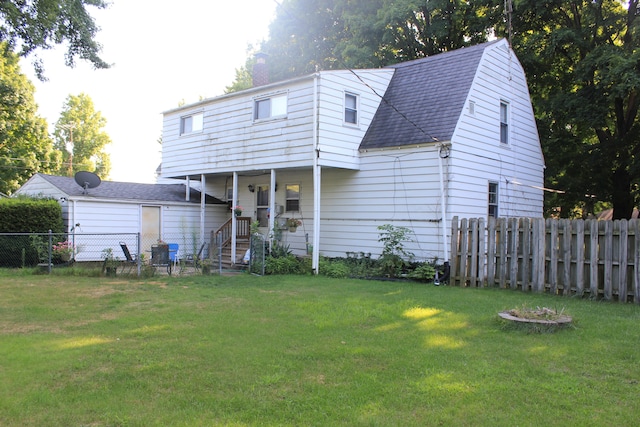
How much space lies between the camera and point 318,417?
354 centimetres

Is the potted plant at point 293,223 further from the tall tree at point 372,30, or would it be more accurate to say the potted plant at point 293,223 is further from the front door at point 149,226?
the tall tree at point 372,30

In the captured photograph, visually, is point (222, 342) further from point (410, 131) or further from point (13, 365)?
point (410, 131)

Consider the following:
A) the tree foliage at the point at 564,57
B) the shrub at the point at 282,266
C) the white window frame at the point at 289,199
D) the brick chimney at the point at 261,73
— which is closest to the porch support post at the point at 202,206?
the white window frame at the point at 289,199

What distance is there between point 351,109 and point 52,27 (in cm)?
923

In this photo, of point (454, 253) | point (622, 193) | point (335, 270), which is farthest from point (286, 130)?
point (622, 193)

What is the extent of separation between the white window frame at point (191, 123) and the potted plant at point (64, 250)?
20.0 feet

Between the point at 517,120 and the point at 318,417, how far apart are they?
14681 millimetres

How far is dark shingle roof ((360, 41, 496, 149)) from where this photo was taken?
42.4 ft

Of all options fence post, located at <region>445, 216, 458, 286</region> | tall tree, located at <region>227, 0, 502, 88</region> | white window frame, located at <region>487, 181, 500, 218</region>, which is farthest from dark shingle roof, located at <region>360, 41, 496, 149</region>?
tall tree, located at <region>227, 0, 502, 88</region>

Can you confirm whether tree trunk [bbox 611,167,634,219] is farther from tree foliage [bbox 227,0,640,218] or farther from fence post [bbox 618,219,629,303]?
fence post [bbox 618,219,629,303]

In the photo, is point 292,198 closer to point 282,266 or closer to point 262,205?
point 262,205

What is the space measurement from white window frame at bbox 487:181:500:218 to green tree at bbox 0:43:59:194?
25.3 meters

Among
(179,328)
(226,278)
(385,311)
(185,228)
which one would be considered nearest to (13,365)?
(179,328)

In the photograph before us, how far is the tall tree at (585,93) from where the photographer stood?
16656mm
